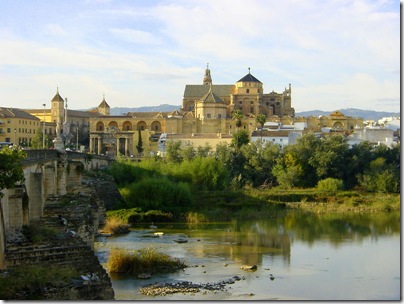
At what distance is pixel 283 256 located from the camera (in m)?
24.1

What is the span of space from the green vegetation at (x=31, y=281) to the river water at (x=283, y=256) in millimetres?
2709

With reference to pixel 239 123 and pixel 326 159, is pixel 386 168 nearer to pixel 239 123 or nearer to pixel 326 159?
pixel 326 159

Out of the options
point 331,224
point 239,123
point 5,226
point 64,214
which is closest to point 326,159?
point 331,224

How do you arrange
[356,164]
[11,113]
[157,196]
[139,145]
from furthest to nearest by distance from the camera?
[139,145], [11,113], [356,164], [157,196]

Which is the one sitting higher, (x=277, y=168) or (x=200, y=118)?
(x=200, y=118)

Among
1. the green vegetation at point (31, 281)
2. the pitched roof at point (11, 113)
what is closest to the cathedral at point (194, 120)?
the pitched roof at point (11, 113)

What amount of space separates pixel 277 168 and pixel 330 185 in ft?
15.8

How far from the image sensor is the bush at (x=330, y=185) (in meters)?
43.8

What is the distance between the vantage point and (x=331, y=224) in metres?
Answer: 32.1

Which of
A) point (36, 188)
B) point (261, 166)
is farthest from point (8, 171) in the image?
point (261, 166)

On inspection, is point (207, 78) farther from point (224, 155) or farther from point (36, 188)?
point (36, 188)

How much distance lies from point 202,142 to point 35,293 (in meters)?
48.2

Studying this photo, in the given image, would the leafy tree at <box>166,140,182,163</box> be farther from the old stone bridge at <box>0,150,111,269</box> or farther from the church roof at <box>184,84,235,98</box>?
the church roof at <box>184,84,235,98</box>

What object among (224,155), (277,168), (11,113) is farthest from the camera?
(11,113)
